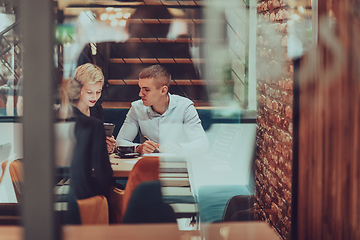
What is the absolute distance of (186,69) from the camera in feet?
6.23

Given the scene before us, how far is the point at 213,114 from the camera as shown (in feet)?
6.39

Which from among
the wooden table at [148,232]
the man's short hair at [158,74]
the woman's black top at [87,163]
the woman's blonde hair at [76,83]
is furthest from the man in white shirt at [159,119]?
the wooden table at [148,232]

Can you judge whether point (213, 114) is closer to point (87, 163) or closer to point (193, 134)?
point (193, 134)

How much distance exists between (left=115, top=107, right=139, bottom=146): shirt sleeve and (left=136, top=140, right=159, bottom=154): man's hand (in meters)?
0.07

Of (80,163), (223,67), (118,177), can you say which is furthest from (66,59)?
(223,67)

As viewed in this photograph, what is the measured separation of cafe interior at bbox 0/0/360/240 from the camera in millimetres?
1514

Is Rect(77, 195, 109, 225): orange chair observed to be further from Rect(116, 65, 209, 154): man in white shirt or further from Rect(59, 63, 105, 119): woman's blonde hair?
Rect(59, 63, 105, 119): woman's blonde hair

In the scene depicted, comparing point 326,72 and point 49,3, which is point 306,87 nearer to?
point 326,72

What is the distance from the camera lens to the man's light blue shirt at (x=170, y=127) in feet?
6.16

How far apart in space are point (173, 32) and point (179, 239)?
3.94 feet

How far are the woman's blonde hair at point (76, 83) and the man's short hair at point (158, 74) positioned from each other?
0.79ft

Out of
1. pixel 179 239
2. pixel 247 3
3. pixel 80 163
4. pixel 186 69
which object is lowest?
pixel 179 239

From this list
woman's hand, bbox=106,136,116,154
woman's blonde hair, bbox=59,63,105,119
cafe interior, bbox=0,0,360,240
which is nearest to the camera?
cafe interior, bbox=0,0,360,240

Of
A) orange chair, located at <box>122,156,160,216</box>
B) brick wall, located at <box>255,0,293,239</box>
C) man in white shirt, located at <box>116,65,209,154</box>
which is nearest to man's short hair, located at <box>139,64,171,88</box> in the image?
man in white shirt, located at <box>116,65,209,154</box>
